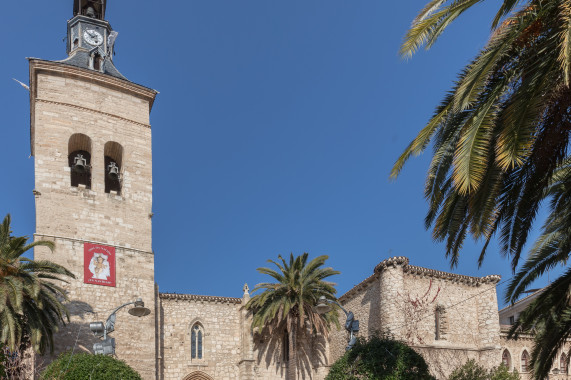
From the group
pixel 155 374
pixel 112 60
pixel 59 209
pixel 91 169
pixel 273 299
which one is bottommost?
pixel 155 374

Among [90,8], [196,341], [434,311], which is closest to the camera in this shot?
[434,311]

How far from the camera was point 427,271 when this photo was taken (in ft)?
86.7

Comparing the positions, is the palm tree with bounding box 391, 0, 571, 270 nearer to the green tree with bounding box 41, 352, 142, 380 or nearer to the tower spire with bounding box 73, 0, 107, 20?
the green tree with bounding box 41, 352, 142, 380

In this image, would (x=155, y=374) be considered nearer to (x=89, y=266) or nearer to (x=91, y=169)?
(x=89, y=266)

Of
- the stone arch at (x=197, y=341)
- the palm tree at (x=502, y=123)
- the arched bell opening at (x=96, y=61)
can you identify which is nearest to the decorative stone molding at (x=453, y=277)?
the stone arch at (x=197, y=341)

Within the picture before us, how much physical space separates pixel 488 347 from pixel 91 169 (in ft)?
60.3

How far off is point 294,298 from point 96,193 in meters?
9.79

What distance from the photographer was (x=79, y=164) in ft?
81.9

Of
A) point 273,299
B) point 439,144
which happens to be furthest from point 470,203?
point 273,299

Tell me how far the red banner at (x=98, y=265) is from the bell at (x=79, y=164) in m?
3.32

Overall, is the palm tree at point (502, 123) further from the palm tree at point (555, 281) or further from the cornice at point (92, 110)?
the cornice at point (92, 110)

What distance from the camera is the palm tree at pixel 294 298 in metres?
27.5

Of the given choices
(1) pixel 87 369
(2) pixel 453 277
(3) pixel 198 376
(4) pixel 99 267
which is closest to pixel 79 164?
(4) pixel 99 267

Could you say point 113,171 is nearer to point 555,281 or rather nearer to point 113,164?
point 113,164
